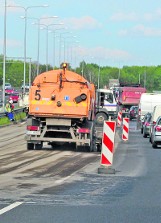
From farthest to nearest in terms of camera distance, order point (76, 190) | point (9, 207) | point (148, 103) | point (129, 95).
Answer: point (129, 95)
point (148, 103)
point (76, 190)
point (9, 207)

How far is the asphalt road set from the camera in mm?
11633

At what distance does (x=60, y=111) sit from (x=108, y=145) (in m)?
10.2

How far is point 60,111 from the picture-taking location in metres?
29.6

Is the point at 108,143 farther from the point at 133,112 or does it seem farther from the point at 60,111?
the point at 133,112

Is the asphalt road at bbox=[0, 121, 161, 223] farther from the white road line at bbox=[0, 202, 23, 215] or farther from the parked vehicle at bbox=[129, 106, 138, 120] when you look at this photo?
the parked vehicle at bbox=[129, 106, 138, 120]

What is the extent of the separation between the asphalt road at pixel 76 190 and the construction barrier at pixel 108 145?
43cm

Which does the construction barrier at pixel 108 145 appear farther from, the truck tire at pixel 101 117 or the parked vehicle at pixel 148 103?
the parked vehicle at pixel 148 103

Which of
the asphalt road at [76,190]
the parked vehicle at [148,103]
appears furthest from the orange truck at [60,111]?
the parked vehicle at [148,103]

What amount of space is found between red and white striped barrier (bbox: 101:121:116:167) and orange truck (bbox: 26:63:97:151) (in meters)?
9.72

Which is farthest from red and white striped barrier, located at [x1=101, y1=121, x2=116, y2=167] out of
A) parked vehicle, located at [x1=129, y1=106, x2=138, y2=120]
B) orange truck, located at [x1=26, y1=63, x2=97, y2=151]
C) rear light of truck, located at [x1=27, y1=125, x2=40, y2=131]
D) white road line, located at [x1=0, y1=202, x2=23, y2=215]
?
parked vehicle, located at [x1=129, y1=106, x2=138, y2=120]

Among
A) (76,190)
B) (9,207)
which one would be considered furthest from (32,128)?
(9,207)

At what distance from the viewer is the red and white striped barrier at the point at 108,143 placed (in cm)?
1947

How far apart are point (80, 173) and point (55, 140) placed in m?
9.58

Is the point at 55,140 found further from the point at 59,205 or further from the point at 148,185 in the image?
the point at 59,205
